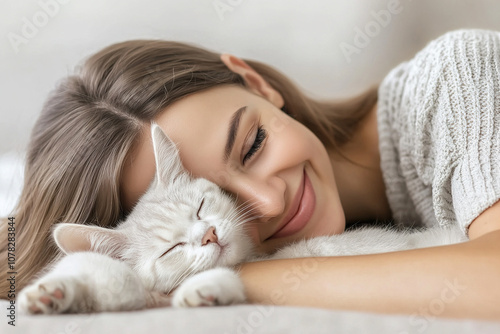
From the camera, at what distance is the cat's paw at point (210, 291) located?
2.53 ft

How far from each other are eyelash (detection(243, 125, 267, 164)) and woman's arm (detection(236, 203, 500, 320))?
11.7 inches

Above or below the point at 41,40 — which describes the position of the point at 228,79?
below

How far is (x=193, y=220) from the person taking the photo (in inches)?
40.4

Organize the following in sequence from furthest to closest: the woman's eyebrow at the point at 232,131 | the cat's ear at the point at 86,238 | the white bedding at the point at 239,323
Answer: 1. the woman's eyebrow at the point at 232,131
2. the cat's ear at the point at 86,238
3. the white bedding at the point at 239,323

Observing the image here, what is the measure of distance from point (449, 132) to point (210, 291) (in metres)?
0.70

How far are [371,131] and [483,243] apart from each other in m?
0.83

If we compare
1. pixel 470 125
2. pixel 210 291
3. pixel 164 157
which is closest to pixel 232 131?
pixel 164 157

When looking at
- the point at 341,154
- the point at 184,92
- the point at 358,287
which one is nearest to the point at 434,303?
the point at 358,287

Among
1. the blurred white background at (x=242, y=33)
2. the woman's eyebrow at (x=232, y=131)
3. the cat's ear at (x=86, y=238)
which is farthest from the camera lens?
the blurred white background at (x=242, y=33)

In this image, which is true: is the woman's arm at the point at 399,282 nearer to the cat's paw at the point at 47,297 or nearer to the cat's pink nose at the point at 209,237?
the cat's pink nose at the point at 209,237

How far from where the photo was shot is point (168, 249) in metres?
0.99

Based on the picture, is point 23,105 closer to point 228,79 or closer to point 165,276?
point 228,79

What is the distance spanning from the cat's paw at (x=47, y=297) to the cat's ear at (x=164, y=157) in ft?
1.22

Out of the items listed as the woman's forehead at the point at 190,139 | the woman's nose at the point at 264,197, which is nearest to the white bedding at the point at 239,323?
the woman's nose at the point at 264,197
